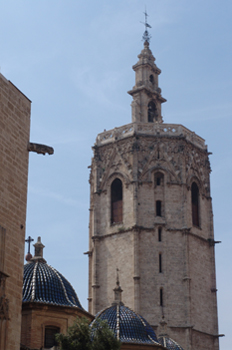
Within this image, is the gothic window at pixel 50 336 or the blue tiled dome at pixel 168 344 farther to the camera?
the blue tiled dome at pixel 168 344

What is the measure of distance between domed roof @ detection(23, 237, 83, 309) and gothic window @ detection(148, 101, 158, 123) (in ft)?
103

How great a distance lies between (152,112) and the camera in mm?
63969

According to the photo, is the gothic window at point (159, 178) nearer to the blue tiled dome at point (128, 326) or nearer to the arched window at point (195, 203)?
the arched window at point (195, 203)

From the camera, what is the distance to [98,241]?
58688 millimetres

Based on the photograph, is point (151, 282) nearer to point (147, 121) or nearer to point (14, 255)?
point (147, 121)

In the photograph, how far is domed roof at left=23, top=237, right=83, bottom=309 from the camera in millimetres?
31391

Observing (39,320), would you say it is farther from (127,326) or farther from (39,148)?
(39,148)

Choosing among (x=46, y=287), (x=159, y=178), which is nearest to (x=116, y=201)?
(x=159, y=178)

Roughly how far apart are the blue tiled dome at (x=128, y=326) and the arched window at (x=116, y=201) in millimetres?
21795

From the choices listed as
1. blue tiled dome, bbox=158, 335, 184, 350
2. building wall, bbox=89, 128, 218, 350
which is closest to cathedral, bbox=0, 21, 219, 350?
building wall, bbox=89, 128, 218, 350

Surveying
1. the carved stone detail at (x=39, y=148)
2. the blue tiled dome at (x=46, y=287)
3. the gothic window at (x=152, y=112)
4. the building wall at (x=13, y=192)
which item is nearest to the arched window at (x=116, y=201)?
the gothic window at (x=152, y=112)

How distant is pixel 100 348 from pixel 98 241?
115ft

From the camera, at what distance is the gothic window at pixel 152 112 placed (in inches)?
2506

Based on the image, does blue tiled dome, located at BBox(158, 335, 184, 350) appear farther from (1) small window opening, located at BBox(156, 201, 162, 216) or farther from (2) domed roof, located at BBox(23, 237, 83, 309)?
(1) small window opening, located at BBox(156, 201, 162, 216)
